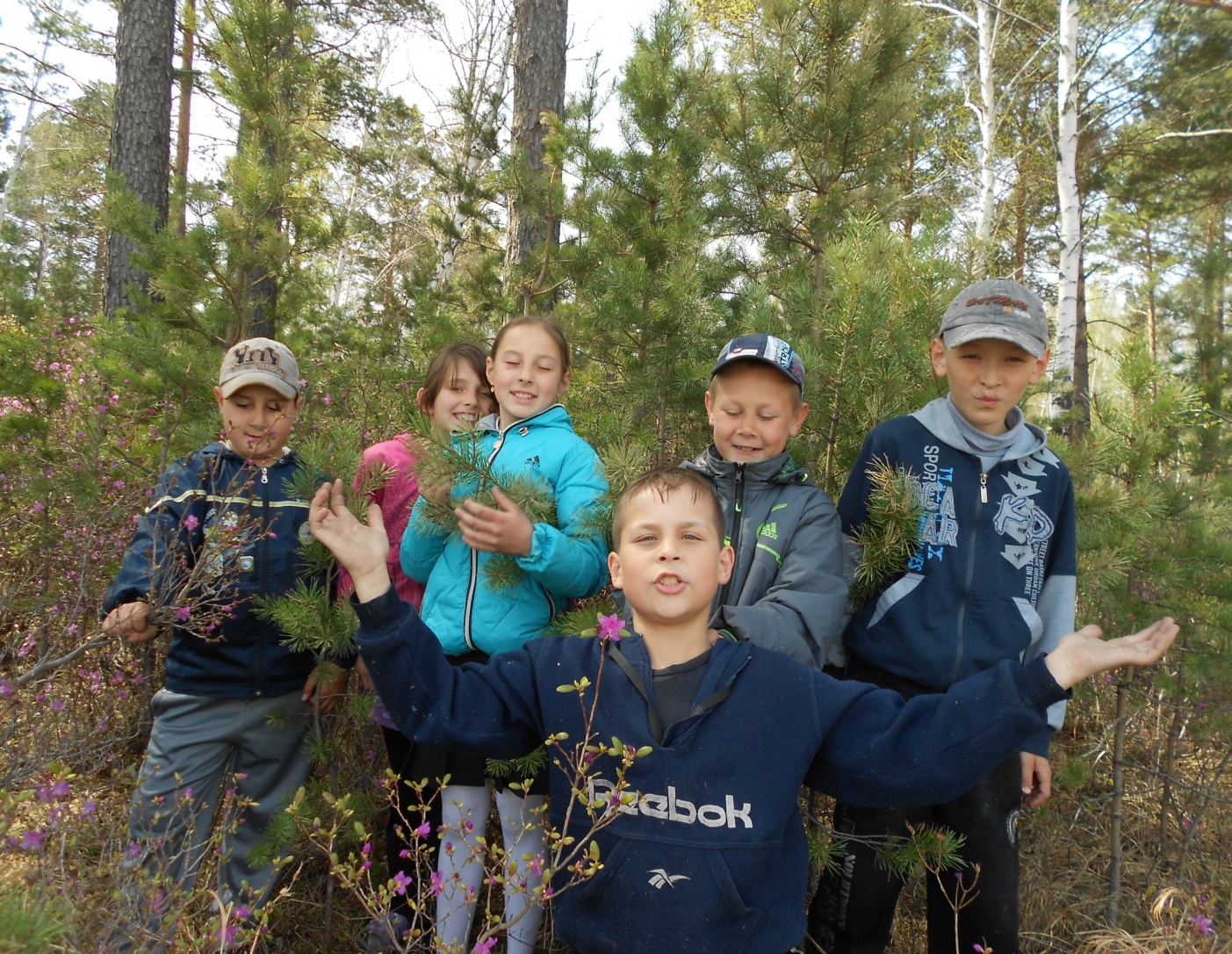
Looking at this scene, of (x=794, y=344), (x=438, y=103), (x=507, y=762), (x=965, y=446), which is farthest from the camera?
(x=438, y=103)

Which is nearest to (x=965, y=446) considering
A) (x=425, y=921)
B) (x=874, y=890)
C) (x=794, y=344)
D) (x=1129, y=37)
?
(x=794, y=344)

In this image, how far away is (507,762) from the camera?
208 cm

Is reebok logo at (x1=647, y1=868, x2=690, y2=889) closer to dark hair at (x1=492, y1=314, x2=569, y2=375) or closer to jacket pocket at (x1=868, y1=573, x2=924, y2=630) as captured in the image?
jacket pocket at (x1=868, y1=573, x2=924, y2=630)


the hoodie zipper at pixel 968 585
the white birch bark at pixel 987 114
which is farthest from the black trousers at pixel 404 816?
the white birch bark at pixel 987 114

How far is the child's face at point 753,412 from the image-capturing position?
88.0 inches

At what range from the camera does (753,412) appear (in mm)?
2238

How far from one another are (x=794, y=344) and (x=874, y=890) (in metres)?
1.82

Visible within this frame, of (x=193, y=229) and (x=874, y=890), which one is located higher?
(x=193, y=229)

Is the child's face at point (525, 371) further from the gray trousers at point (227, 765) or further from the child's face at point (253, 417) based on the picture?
the gray trousers at point (227, 765)

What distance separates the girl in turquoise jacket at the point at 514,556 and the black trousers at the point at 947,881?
2.89ft

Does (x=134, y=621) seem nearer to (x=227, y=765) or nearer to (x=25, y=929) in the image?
(x=227, y=765)

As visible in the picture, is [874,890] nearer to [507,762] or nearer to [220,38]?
[507,762]

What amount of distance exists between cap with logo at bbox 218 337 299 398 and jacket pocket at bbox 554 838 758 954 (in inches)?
74.0

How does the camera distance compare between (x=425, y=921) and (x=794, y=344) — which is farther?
(x=794, y=344)
